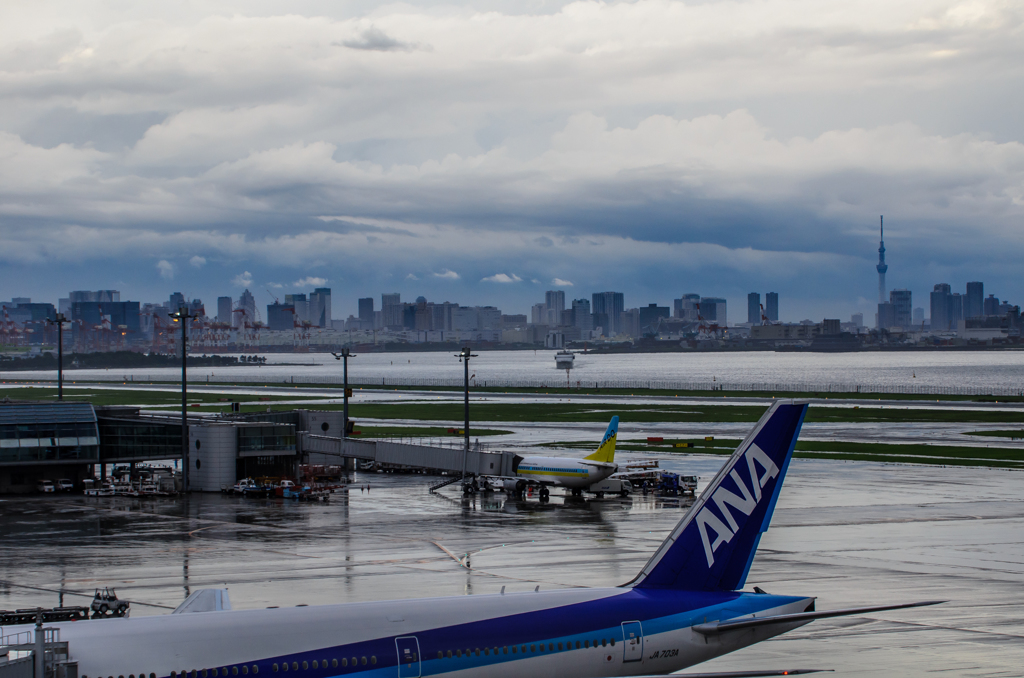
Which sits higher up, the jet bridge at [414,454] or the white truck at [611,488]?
the jet bridge at [414,454]

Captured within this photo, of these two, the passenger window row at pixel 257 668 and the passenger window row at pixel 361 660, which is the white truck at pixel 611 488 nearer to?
the passenger window row at pixel 361 660

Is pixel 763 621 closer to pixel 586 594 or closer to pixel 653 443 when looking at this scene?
pixel 586 594

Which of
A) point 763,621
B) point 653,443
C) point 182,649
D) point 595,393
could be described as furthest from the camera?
point 595,393

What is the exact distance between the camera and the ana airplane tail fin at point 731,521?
19688 mm

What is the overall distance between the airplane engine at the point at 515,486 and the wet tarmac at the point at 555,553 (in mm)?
1220

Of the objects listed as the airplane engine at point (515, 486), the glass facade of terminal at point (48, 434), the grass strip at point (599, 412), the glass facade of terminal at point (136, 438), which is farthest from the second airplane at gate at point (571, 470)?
the grass strip at point (599, 412)

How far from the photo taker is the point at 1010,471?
3162 inches

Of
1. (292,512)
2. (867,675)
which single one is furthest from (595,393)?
(867,675)

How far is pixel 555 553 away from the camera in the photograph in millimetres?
48312

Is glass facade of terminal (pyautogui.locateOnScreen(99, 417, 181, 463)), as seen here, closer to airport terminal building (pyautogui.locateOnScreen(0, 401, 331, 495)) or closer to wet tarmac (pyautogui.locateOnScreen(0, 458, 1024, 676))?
airport terminal building (pyautogui.locateOnScreen(0, 401, 331, 495))

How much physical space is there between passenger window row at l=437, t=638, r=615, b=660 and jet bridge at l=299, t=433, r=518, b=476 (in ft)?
182

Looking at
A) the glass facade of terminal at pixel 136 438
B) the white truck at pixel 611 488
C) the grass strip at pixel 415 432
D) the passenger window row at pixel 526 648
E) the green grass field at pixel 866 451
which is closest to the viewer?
the passenger window row at pixel 526 648

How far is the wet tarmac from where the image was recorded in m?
32.5

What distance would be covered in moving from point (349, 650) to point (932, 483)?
6668 centimetres
